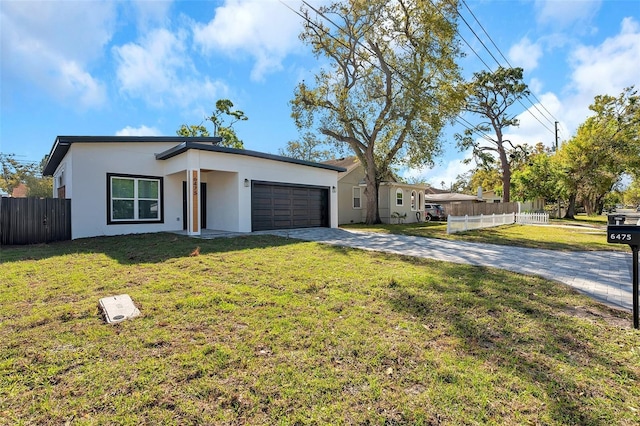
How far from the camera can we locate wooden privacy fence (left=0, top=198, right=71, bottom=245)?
9828 millimetres

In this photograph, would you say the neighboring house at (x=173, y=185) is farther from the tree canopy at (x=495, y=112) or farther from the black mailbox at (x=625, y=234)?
the tree canopy at (x=495, y=112)

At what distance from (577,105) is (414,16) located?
21.8 metres

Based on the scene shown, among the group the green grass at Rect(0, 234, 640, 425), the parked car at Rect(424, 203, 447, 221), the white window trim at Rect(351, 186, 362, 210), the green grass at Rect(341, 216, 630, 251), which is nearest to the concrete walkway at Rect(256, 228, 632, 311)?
the green grass at Rect(0, 234, 640, 425)

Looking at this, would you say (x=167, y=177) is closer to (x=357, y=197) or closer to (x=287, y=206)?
(x=287, y=206)

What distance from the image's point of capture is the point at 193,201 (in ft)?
36.8

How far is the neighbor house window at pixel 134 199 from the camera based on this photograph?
1162 cm

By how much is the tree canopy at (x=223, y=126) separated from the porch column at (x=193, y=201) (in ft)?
65.2

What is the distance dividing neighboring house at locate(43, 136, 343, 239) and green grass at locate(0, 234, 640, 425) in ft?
20.7

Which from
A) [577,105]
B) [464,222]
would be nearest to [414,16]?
[464,222]

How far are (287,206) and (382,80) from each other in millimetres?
11213

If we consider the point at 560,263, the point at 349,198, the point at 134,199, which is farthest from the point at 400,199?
the point at 134,199

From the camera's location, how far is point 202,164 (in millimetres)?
11133

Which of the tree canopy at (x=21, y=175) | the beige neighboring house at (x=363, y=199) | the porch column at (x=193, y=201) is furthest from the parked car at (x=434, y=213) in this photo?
the tree canopy at (x=21, y=175)

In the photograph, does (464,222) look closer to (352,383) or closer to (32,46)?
(352,383)
